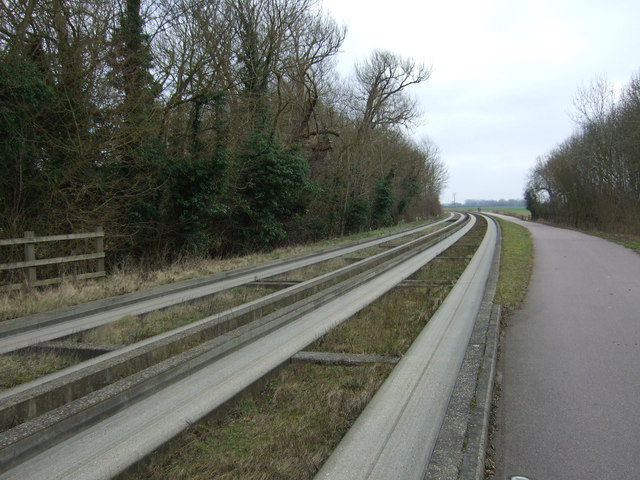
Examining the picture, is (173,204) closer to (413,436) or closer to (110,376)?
(110,376)

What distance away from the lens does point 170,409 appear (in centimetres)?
411

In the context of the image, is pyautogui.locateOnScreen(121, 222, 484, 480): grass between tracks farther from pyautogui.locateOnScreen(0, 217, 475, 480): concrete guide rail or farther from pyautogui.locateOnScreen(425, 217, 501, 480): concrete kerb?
pyautogui.locateOnScreen(425, 217, 501, 480): concrete kerb

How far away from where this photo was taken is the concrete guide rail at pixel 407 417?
10.6ft

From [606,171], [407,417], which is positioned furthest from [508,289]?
[606,171]

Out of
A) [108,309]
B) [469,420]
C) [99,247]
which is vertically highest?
[99,247]

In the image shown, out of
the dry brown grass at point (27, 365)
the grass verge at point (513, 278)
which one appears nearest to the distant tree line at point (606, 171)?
the grass verge at point (513, 278)

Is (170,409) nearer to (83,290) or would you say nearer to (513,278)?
(83,290)

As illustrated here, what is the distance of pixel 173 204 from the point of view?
58.7ft

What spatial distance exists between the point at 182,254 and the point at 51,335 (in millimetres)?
11954

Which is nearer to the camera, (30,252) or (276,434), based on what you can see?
(276,434)

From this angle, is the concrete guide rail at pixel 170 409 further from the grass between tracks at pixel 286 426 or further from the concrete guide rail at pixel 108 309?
the concrete guide rail at pixel 108 309

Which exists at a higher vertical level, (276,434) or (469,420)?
(469,420)

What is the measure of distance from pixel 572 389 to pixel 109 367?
176 inches

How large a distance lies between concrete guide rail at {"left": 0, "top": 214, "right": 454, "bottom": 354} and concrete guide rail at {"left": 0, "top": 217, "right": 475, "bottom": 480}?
2564 mm
